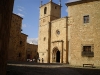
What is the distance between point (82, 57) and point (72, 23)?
181 inches

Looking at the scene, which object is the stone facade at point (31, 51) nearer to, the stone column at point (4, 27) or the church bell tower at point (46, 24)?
the church bell tower at point (46, 24)

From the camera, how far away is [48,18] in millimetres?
34469

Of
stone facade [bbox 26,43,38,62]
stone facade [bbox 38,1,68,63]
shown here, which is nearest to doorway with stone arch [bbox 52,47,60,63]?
stone facade [bbox 38,1,68,63]

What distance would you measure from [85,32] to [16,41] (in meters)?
13.4

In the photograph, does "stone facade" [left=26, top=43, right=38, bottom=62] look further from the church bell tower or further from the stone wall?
the stone wall

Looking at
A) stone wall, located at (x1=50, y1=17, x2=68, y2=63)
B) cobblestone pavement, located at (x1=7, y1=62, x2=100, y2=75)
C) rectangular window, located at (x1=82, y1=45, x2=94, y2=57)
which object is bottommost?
cobblestone pavement, located at (x1=7, y1=62, x2=100, y2=75)

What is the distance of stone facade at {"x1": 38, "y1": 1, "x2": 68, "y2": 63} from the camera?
2744 centimetres

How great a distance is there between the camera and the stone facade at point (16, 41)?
80.8 feet

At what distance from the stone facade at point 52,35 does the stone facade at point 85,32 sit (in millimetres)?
8475

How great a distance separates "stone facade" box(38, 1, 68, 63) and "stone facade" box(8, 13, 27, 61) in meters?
5.51

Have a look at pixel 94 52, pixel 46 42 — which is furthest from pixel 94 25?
pixel 46 42

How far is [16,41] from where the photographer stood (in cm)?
2606

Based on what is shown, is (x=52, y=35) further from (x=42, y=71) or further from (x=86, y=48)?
(x=42, y=71)

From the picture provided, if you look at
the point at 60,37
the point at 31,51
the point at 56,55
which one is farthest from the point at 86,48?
the point at 31,51
